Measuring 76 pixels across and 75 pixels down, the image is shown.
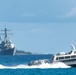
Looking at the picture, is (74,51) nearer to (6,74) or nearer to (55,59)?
(55,59)

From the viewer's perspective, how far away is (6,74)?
9675 cm

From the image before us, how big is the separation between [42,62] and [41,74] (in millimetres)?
30137

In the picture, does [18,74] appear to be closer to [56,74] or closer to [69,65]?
[56,74]

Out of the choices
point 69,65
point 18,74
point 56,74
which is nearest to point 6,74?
point 18,74

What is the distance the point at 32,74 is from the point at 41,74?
1598 millimetres

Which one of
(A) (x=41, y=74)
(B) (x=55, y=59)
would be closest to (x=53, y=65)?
(B) (x=55, y=59)

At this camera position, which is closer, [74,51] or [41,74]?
[41,74]

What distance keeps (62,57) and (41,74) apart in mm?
28749

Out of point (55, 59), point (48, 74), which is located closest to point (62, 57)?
point (55, 59)

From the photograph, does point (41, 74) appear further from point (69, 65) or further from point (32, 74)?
point (69, 65)

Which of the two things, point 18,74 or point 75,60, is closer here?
point 18,74

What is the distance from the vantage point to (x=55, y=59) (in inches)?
4990

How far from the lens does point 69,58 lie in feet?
405

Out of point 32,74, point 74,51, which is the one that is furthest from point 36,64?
point 32,74
